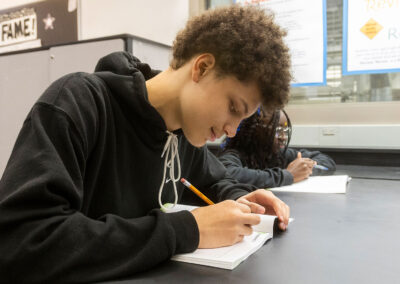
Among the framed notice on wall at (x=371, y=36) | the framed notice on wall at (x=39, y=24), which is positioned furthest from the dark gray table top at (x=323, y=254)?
the framed notice on wall at (x=39, y=24)

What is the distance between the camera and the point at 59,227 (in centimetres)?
52

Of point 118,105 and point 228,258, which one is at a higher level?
point 118,105

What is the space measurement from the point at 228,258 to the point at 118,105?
38cm

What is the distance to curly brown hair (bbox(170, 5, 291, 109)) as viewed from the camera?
2.33 feet

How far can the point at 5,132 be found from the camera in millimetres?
2131

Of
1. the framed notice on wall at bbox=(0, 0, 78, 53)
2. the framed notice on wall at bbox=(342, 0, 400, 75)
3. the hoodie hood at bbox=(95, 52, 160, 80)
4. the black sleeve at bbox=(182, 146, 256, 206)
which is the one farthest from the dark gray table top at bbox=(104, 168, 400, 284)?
the framed notice on wall at bbox=(0, 0, 78, 53)

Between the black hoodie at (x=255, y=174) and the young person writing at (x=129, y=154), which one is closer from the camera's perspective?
the young person writing at (x=129, y=154)

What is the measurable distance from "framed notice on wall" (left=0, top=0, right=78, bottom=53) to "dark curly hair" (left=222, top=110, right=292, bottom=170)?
7.09ft

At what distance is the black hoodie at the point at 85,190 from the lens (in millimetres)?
502

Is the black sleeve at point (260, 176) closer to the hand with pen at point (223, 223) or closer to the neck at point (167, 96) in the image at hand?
the neck at point (167, 96)

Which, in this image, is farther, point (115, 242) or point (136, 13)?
point (136, 13)

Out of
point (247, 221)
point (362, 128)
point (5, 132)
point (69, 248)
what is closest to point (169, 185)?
point (247, 221)

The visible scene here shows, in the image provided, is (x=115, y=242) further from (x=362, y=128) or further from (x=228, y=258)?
(x=362, y=128)

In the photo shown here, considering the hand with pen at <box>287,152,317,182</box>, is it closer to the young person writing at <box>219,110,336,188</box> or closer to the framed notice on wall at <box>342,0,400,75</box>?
the young person writing at <box>219,110,336,188</box>
